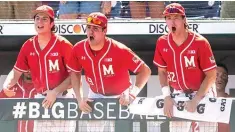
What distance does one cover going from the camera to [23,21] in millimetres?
8203

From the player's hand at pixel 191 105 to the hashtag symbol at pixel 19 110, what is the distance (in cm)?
126

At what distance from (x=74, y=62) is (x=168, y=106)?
1.28 m

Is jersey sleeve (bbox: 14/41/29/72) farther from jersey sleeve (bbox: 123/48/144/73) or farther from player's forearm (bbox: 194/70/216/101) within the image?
player's forearm (bbox: 194/70/216/101)

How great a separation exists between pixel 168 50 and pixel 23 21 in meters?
2.83

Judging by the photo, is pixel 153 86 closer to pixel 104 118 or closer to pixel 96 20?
pixel 96 20

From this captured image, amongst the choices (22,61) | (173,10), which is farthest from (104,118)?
(22,61)

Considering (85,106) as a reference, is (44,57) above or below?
above

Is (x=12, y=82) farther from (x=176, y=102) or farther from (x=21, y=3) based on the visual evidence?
(x=21, y=3)

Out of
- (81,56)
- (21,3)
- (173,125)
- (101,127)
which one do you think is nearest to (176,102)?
(173,125)

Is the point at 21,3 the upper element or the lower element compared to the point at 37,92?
upper

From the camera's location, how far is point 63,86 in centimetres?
587

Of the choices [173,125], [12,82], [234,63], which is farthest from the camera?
[234,63]

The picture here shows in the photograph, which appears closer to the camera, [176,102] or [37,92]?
[176,102]

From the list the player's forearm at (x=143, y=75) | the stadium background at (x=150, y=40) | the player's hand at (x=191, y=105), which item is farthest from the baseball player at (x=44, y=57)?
the stadium background at (x=150, y=40)
